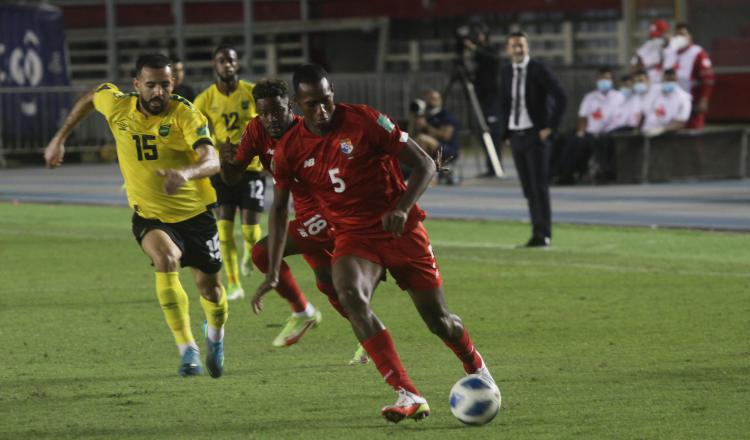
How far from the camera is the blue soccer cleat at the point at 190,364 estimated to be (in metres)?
8.62

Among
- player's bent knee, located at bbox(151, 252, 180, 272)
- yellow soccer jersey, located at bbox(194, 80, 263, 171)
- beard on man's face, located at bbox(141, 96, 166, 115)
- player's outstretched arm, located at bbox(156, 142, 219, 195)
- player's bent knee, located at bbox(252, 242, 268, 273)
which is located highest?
beard on man's face, located at bbox(141, 96, 166, 115)

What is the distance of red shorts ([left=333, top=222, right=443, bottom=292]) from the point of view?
24.1ft

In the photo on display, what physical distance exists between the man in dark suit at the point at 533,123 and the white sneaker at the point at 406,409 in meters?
8.29

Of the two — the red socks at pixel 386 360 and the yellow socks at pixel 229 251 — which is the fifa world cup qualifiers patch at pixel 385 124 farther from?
the yellow socks at pixel 229 251

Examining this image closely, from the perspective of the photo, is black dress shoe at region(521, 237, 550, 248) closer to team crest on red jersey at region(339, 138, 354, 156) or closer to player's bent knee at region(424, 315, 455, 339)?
player's bent knee at region(424, 315, 455, 339)

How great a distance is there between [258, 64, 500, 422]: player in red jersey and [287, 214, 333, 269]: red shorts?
146 centimetres

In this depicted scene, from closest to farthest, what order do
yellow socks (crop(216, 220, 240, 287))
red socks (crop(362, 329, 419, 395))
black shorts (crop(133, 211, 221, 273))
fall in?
red socks (crop(362, 329, 419, 395))
black shorts (crop(133, 211, 221, 273))
yellow socks (crop(216, 220, 240, 287))

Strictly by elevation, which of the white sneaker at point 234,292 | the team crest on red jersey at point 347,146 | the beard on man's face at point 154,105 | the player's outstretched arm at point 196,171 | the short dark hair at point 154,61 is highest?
the short dark hair at point 154,61

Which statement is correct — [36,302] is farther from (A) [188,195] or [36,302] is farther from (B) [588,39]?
(B) [588,39]

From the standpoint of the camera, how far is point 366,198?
24.3ft

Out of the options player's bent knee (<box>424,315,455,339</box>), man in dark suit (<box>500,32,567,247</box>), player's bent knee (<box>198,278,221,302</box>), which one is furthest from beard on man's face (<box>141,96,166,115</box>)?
man in dark suit (<box>500,32,567,247</box>)

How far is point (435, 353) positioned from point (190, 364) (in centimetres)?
160

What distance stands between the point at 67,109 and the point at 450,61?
1183 cm

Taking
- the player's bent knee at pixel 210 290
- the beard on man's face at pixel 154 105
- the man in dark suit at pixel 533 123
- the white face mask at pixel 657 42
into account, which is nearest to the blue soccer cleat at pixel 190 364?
the player's bent knee at pixel 210 290
